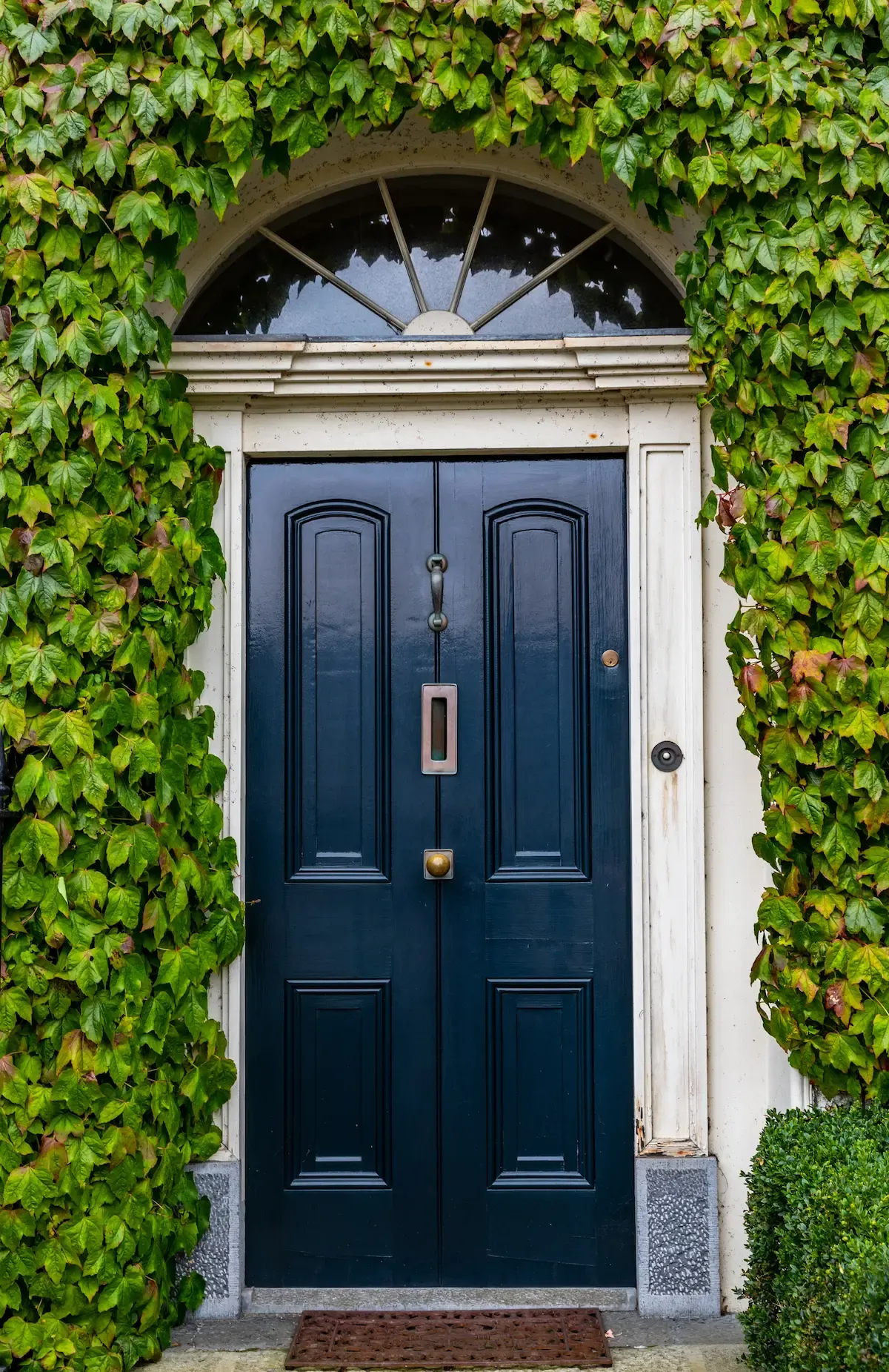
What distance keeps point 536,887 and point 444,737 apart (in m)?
0.55

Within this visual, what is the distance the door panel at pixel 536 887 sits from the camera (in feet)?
11.4

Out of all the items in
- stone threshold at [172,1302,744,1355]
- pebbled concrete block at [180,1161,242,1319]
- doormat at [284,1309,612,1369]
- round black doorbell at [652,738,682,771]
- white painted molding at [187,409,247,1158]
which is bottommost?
stone threshold at [172,1302,744,1355]

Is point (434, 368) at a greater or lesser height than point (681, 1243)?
greater

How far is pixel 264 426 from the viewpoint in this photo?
3578 mm

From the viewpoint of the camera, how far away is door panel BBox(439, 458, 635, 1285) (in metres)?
3.47

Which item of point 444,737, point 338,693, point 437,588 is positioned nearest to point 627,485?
point 437,588

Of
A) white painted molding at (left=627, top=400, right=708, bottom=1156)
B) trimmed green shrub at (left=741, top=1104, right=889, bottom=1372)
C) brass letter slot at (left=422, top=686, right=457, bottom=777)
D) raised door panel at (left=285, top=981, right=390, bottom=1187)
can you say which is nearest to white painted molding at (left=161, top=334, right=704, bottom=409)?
white painted molding at (left=627, top=400, right=708, bottom=1156)

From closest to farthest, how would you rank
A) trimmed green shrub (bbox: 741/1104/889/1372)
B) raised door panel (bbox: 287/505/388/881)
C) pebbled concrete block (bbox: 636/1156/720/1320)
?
1. trimmed green shrub (bbox: 741/1104/889/1372)
2. pebbled concrete block (bbox: 636/1156/720/1320)
3. raised door panel (bbox: 287/505/388/881)

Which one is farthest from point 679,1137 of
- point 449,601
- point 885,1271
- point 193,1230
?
point 449,601

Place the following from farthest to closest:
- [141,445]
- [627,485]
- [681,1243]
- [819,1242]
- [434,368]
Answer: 1. [627,485]
2. [434,368]
3. [681,1243]
4. [141,445]
5. [819,1242]

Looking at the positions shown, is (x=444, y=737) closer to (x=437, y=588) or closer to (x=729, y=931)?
(x=437, y=588)

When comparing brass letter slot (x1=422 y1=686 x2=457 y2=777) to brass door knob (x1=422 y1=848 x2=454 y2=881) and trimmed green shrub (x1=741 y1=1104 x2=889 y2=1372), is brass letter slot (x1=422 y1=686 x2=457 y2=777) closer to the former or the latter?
brass door knob (x1=422 y1=848 x2=454 y2=881)

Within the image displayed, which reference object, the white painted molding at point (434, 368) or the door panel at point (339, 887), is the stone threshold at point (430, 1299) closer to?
the door panel at point (339, 887)

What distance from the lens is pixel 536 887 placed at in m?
3.53
